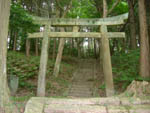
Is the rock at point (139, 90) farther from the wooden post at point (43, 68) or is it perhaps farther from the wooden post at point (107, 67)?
the wooden post at point (43, 68)

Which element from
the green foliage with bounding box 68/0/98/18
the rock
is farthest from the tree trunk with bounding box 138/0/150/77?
the green foliage with bounding box 68/0/98/18

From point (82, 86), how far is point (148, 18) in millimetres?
5533

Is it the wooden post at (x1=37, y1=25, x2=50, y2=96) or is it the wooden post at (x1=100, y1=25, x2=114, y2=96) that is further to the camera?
the wooden post at (x1=100, y1=25, x2=114, y2=96)

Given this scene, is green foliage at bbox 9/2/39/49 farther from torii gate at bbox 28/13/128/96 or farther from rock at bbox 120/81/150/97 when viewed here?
rock at bbox 120/81/150/97

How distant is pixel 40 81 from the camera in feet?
21.5

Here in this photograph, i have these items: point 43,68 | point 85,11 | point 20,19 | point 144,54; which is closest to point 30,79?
point 43,68

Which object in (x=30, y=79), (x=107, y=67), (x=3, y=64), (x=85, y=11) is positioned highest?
(x=85, y=11)

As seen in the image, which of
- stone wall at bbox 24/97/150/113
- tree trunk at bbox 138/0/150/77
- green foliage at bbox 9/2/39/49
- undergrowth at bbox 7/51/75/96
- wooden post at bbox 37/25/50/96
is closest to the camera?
stone wall at bbox 24/97/150/113

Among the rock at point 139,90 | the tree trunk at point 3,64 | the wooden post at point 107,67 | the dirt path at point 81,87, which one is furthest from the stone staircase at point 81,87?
the tree trunk at point 3,64

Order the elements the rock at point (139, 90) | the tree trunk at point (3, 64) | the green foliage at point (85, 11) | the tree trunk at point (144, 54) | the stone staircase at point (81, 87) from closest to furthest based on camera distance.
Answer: the tree trunk at point (3, 64)
the rock at point (139, 90)
the tree trunk at point (144, 54)
the stone staircase at point (81, 87)
the green foliage at point (85, 11)

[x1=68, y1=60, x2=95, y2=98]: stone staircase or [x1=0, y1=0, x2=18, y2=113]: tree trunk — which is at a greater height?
[x1=0, y1=0, x2=18, y2=113]: tree trunk

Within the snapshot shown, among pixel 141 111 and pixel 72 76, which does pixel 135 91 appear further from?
pixel 72 76

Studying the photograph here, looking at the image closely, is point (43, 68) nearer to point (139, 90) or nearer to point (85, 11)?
point (139, 90)

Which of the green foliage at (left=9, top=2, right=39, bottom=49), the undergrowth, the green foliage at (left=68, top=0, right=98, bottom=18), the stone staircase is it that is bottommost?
the stone staircase
